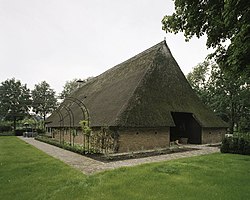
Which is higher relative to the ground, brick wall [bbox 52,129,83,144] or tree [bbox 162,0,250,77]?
tree [bbox 162,0,250,77]

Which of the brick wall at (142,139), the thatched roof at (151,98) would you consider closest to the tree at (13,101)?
the thatched roof at (151,98)

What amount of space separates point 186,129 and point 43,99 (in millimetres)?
52246

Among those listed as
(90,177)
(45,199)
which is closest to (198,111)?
(90,177)

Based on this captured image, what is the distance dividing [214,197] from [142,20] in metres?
10.1

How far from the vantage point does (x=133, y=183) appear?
703cm

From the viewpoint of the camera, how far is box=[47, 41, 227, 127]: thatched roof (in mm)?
15467

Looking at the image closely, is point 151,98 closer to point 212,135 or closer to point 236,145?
point 236,145

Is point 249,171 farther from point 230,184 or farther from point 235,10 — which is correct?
point 235,10

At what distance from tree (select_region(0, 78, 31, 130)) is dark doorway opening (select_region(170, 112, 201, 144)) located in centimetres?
4062

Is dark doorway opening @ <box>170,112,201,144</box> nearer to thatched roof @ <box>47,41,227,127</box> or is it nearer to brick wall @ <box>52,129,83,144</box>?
thatched roof @ <box>47,41,227,127</box>

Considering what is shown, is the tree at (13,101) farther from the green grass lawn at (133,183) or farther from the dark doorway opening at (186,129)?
the green grass lawn at (133,183)

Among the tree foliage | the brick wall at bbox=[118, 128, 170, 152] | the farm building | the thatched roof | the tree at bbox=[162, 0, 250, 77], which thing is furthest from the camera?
the tree foliage

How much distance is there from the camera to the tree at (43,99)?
60469 millimetres

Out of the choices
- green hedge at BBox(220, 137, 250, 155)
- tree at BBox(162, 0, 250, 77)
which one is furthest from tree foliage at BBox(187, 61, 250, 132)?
tree at BBox(162, 0, 250, 77)
